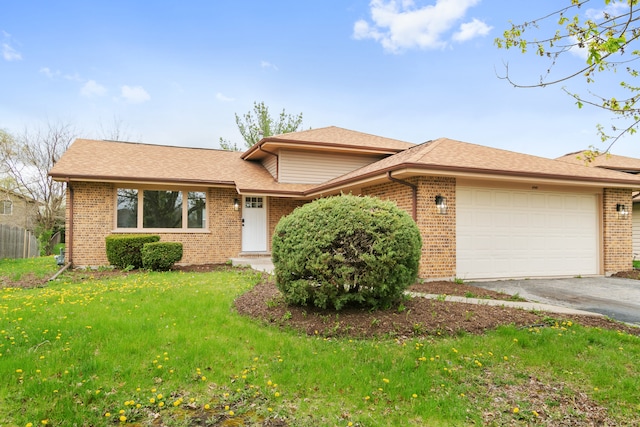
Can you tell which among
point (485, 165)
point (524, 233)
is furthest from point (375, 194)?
point (524, 233)

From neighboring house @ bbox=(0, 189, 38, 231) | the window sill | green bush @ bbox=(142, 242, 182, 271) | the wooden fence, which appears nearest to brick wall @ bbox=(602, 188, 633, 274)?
the window sill

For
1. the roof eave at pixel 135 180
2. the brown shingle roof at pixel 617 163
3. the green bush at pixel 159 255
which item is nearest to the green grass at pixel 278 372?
the green bush at pixel 159 255

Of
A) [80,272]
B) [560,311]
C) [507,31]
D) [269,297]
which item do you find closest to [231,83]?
[80,272]

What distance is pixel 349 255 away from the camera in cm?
519

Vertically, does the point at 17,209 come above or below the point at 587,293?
above

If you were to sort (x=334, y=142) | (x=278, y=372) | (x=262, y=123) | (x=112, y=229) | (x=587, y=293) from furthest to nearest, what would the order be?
(x=262, y=123) < (x=334, y=142) < (x=112, y=229) < (x=587, y=293) < (x=278, y=372)

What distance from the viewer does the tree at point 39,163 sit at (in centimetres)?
2369

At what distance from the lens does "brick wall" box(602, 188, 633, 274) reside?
10.8 meters

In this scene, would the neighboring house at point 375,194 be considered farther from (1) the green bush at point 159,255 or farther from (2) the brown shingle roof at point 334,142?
(1) the green bush at point 159,255

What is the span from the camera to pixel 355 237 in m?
5.23

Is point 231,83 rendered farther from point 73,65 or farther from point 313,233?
point 313,233

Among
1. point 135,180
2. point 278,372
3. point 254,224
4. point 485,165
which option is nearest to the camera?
point 278,372

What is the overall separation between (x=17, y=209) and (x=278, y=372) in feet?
99.4

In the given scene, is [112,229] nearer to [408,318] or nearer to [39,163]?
[408,318]
